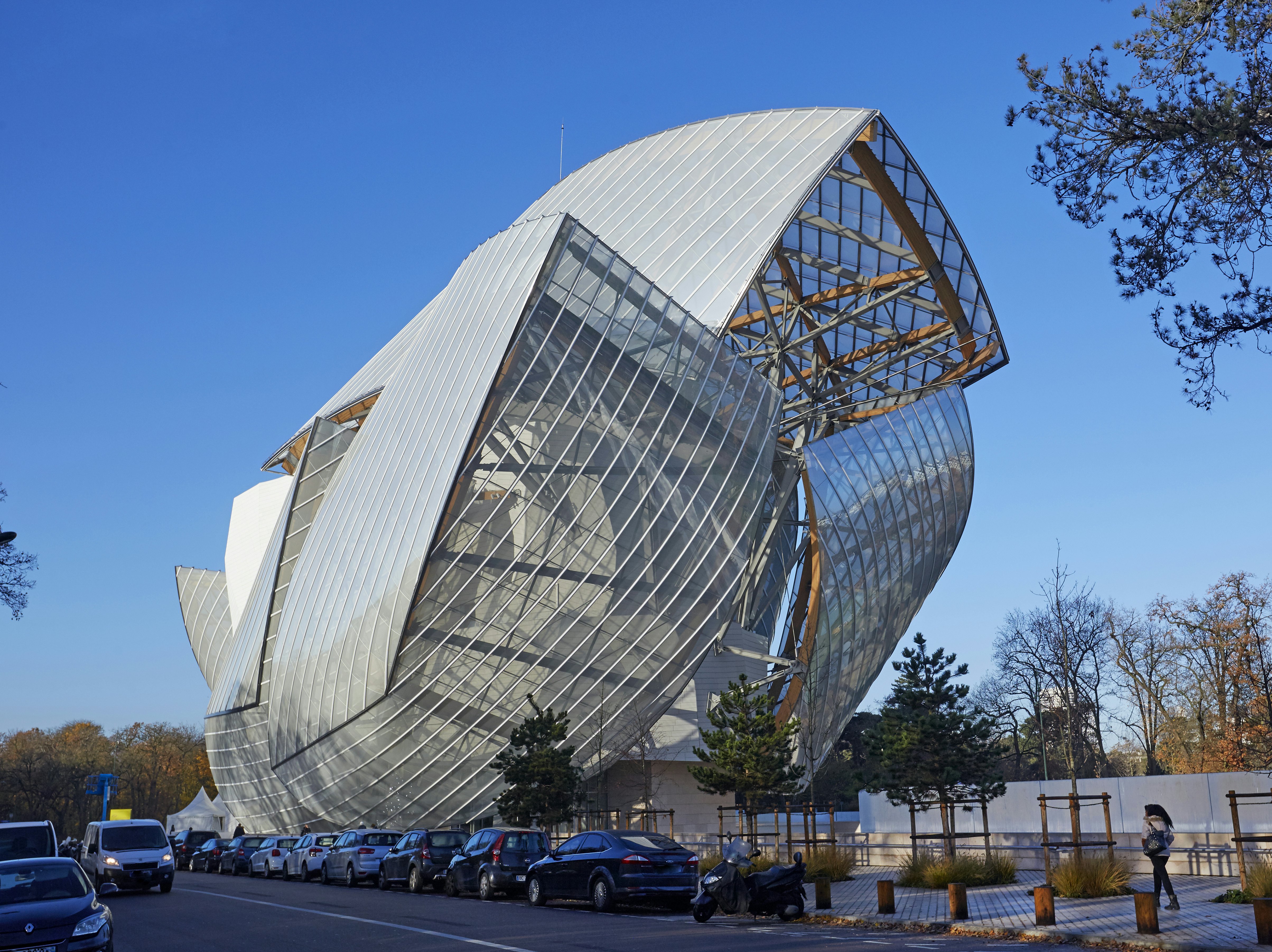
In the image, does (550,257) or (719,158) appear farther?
(719,158)

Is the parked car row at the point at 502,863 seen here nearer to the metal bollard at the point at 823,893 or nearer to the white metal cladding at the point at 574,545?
the metal bollard at the point at 823,893

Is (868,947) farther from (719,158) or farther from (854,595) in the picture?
(719,158)

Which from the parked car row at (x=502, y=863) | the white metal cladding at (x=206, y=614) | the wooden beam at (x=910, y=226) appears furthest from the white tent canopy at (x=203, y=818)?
the wooden beam at (x=910, y=226)

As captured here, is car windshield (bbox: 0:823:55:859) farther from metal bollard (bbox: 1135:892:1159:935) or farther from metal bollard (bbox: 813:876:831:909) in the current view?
metal bollard (bbox: 1135:892:1159:935)

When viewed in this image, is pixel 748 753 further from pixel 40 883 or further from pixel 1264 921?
pixel 40 883

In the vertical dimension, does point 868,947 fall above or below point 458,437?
below

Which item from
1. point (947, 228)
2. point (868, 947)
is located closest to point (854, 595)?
point (947, 228)

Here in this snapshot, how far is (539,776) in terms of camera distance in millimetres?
31547

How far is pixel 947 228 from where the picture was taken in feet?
134

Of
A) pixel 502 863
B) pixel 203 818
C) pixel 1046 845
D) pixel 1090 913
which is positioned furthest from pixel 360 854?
pixel 203 818

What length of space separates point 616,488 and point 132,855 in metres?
16.0

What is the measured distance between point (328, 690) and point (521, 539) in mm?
8587

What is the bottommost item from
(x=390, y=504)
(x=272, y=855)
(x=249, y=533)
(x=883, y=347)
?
(x=272, y=855)

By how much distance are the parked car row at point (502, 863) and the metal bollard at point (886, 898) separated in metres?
3.69
